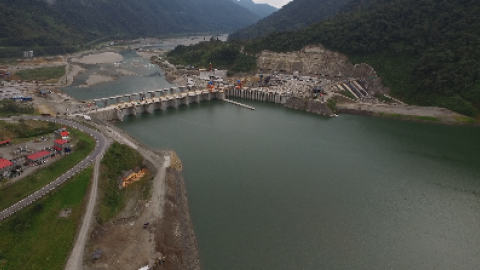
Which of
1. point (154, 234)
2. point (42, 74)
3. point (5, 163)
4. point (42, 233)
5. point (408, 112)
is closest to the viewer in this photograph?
point (42, 233)

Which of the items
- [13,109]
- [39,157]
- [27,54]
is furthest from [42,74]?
[39,157]

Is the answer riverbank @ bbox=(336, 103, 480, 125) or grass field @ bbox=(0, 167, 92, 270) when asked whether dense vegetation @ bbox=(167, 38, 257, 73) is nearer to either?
riverbank @ bbox=(336, 103, 480, 125)

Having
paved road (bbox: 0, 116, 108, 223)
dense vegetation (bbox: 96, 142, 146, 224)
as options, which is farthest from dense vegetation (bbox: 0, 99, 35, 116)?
dense vegetation (bbox: 96, 142, 146, 224)

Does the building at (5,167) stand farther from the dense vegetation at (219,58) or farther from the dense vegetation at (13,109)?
the dense vegetation at (219,58)

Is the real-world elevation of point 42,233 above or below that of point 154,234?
above

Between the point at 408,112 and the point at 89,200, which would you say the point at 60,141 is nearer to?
the point at 89,200

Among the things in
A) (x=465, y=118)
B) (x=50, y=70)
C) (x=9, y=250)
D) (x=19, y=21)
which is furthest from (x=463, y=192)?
(x=19, y=21)
